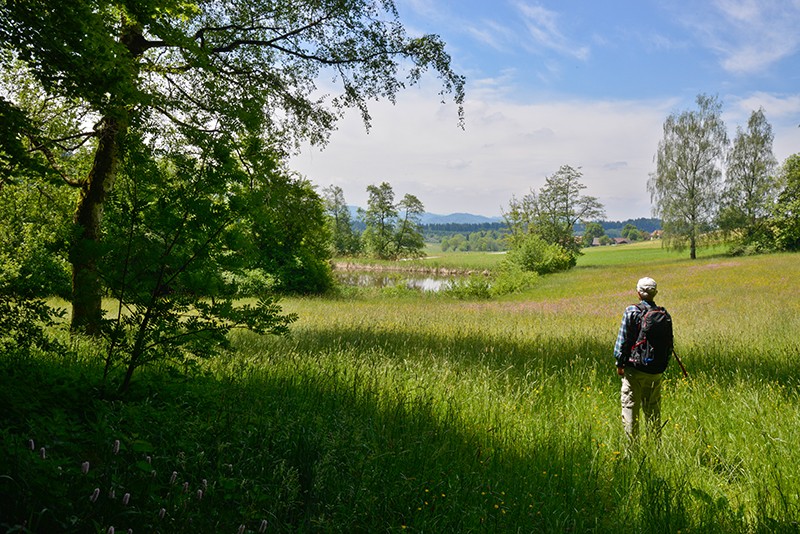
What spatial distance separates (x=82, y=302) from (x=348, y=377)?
10.2 feet

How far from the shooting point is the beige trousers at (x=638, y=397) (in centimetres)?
474

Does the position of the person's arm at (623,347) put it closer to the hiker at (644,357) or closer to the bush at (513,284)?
the hiker at (644,357)

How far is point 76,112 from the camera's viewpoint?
9211 millimetres

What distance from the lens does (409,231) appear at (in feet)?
246

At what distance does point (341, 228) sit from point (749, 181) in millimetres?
61826

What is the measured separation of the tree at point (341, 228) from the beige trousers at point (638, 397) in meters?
67.0

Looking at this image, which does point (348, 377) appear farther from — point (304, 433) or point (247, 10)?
point (247, 10)

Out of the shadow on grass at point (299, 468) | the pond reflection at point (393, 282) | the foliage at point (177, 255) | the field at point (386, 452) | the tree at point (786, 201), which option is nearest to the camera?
the shadow on grass at point (299, 468)

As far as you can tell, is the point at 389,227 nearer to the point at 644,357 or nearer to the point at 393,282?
the point at 393,282

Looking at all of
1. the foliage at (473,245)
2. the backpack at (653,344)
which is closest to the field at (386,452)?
the backpack at (653,344)

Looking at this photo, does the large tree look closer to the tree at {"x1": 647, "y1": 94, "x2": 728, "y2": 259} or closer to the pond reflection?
the pond reflection

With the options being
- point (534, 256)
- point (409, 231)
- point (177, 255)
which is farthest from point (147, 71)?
point (409, 231)

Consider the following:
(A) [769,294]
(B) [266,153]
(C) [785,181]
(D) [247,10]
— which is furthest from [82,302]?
(C) [785,181]

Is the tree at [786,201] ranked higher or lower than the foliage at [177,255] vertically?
higher
